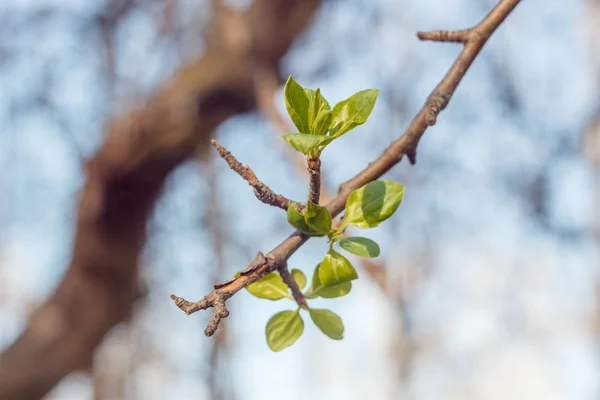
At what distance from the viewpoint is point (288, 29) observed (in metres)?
1.51

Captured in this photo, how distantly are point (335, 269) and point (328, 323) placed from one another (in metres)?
0.05

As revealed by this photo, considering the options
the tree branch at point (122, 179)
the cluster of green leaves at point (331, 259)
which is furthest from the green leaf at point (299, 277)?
the tree branch at point (122, 179)

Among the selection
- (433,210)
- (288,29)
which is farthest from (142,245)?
(433,210)

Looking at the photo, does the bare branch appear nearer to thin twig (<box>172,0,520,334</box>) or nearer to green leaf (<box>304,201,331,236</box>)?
thin twig (<box>172,0,520,334</box>)

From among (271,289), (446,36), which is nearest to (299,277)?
(271,289)

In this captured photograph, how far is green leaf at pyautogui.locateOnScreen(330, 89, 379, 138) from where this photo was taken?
8.4 inches

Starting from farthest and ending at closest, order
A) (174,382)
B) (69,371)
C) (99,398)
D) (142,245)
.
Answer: (174,382)
(99,398)
(142,245)
(69,371)

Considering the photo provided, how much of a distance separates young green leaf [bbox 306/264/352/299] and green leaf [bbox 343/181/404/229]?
0.03 meters

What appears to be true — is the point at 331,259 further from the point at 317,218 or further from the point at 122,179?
the point at 122,179

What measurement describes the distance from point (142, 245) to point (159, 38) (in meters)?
1.41

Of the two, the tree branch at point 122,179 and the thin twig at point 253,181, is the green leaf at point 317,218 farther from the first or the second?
the tree branch at point 122,179

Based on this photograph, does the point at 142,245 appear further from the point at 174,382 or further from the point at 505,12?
the point at 174,382

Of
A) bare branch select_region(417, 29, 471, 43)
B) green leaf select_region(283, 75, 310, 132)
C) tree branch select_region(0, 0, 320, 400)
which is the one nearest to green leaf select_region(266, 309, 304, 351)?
green leaf select_region(283, 75, 310, 132)

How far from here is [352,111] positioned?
22 cm
